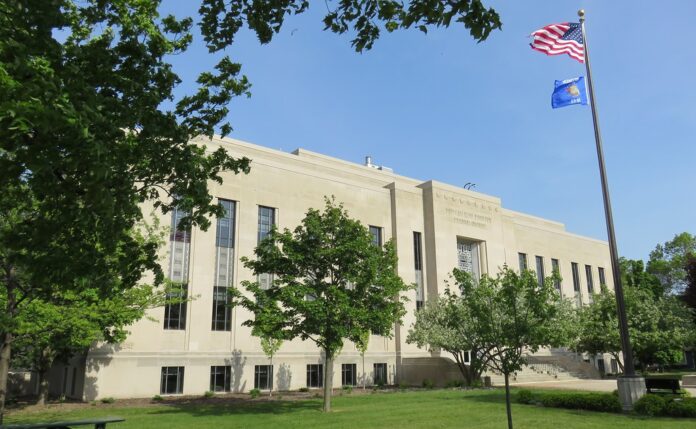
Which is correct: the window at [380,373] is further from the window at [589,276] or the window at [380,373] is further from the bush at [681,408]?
the window at [589,276]

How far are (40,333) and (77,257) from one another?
45.4 ft

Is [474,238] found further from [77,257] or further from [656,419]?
[77,257]

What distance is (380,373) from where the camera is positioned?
38.1m

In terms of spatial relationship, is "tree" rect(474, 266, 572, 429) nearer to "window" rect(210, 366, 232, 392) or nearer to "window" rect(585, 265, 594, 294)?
"window" rect(210, 366, 232, 392)

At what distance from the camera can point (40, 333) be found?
19.2 meters

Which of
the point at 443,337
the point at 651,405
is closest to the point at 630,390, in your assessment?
→ the point at 651,405

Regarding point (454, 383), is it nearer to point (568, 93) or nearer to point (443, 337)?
point (443, 337)

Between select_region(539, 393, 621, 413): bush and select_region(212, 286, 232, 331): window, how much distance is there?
1914 centimetres

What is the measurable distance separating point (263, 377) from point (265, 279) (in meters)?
6.15

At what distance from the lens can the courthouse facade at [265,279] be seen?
29.8 m

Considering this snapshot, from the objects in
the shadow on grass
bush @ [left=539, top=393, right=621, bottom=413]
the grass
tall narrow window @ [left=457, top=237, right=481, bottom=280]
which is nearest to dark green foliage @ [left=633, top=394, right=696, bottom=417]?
the grass

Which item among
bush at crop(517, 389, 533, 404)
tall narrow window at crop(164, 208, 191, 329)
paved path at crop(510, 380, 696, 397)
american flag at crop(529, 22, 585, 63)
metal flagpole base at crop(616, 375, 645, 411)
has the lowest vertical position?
paved path at crop(510, 380, 696, 397)

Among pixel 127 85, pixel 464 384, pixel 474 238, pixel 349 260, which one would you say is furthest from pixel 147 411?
pixel 474 238

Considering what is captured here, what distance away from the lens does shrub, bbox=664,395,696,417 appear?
16.1 metres
